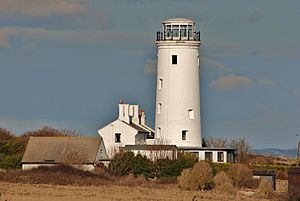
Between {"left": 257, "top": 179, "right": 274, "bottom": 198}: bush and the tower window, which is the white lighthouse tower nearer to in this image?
the tower window

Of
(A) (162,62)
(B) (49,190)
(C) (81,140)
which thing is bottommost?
(B) (49,190)

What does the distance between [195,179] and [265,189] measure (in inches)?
170

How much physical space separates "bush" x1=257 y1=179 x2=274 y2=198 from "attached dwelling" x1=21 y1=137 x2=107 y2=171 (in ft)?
52.0

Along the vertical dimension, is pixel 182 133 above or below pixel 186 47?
below

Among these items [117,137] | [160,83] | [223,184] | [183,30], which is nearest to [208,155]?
[160,83]

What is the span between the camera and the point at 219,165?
2793 inches

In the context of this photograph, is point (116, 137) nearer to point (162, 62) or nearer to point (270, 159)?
point (162, 62)

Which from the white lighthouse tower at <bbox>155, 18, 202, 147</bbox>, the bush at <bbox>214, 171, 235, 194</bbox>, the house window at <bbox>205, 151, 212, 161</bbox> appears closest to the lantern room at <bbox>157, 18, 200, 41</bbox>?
the white lighthouse tower at <bbox>155, 18, 202, 147</bbox>

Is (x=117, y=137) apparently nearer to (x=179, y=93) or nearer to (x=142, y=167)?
(x=179, y=93)

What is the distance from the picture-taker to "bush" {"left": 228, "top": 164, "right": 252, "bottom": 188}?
64.8 m

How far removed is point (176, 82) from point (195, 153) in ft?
15.8

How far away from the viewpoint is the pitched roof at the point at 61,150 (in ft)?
238

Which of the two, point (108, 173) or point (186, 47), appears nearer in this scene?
point (108, 173)

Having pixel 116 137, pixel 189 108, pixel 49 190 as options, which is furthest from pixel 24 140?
pixel 49 190
